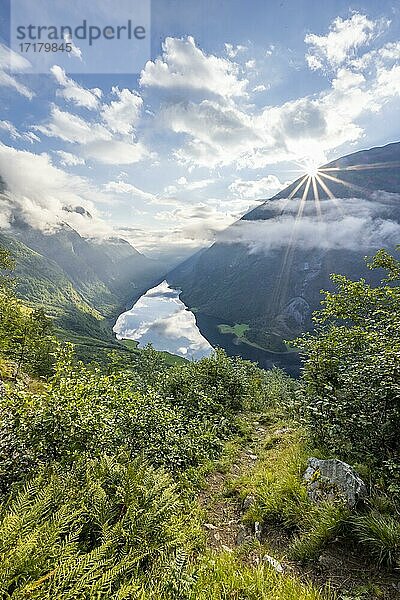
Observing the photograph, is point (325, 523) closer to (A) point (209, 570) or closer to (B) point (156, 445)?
(A) point (209, 570)

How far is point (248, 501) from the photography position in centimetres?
616

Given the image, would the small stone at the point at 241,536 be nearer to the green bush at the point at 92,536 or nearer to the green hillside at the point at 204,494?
the green hillside at the point at 204,494

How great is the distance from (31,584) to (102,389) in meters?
5.38

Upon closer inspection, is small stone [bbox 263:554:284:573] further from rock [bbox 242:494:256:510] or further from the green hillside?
rock [bbox 242:494:256:510]

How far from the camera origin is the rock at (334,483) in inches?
184

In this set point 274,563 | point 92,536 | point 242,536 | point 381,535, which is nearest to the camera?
point 92,536

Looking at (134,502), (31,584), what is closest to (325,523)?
(134,502)

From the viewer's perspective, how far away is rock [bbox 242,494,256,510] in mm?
6018

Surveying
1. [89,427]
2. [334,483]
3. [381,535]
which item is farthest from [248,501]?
[89,427]

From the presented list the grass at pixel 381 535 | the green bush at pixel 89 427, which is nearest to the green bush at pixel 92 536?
the green bush at pixel 89 427

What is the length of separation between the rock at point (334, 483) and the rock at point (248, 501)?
48.4 inches

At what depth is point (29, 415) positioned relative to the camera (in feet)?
18.0

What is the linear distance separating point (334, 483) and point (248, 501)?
206cm

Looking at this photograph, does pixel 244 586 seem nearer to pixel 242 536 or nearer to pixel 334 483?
pixel 242 536
